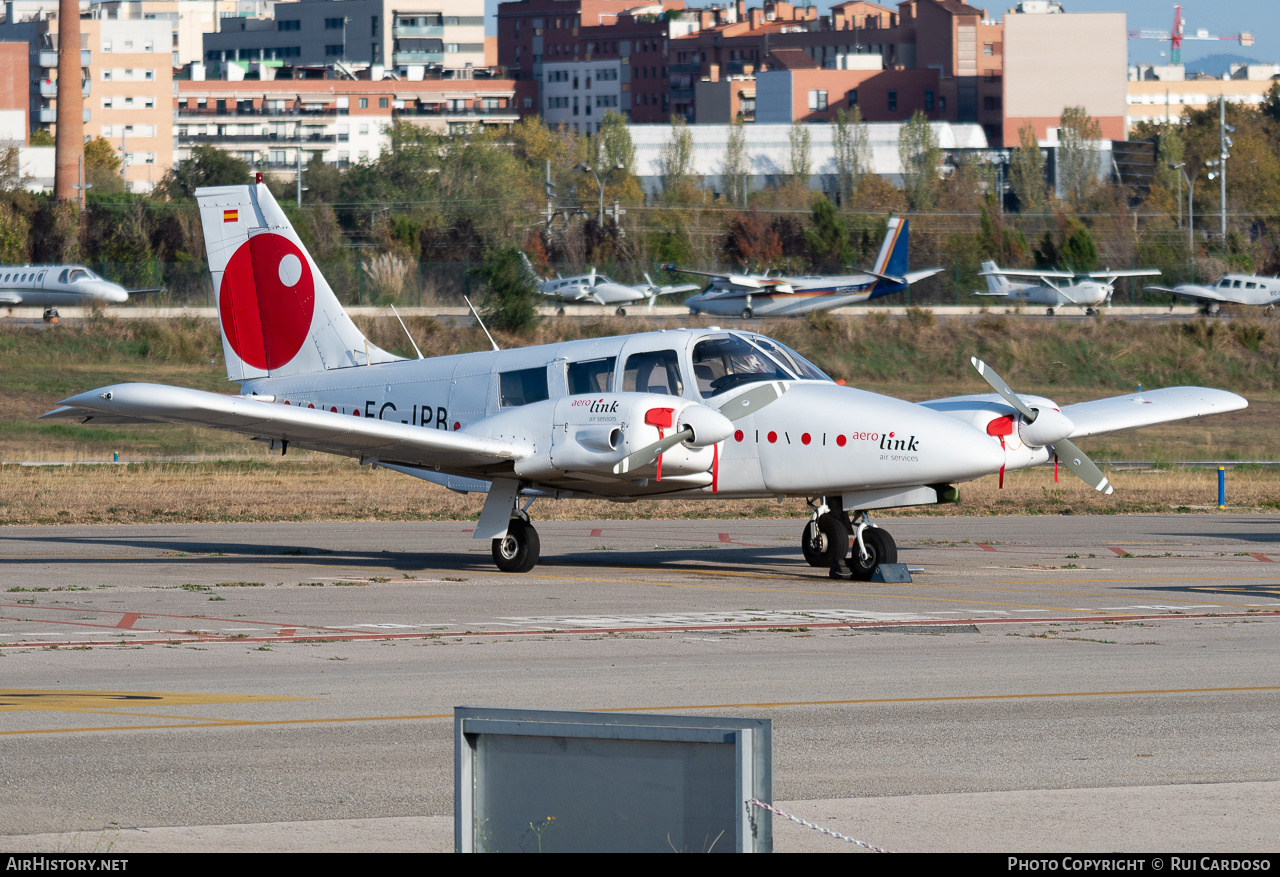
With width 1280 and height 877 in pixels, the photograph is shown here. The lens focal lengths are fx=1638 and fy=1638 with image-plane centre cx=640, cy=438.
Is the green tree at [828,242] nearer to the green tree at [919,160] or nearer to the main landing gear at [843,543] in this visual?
the green tree at [919,160]

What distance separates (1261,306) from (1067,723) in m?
76.2

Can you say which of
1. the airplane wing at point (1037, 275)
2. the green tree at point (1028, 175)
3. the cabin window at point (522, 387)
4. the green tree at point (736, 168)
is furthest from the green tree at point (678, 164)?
the cabin window at point (522, 387)

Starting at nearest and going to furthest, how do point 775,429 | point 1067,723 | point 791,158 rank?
point 1067,723, point 775,429, point 791,158

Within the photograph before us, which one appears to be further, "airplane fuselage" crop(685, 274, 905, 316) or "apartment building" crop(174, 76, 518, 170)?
"apartment building" crop(174, 76, 518, 170)

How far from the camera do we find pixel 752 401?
18.2m

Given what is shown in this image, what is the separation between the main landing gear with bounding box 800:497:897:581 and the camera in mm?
18750

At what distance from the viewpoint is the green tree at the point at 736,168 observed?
143750 mm

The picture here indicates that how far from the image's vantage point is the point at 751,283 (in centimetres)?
7844

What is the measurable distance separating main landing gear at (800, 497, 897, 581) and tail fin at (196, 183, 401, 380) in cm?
667

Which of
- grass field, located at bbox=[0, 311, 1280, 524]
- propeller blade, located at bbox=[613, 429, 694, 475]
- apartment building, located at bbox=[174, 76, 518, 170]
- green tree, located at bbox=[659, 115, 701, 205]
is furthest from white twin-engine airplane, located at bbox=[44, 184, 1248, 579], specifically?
apartment building, located at bbox=[174, 76, 518, 170]

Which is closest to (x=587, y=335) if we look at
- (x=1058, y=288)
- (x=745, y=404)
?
(x=1058, y=288)

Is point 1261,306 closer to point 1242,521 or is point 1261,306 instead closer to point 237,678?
point 1242,521

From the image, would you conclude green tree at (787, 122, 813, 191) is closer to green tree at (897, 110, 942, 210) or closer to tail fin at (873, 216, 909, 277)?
green tree at (897, 110, 942, 210)

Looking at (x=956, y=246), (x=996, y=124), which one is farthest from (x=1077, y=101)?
(x=956, y=246)
